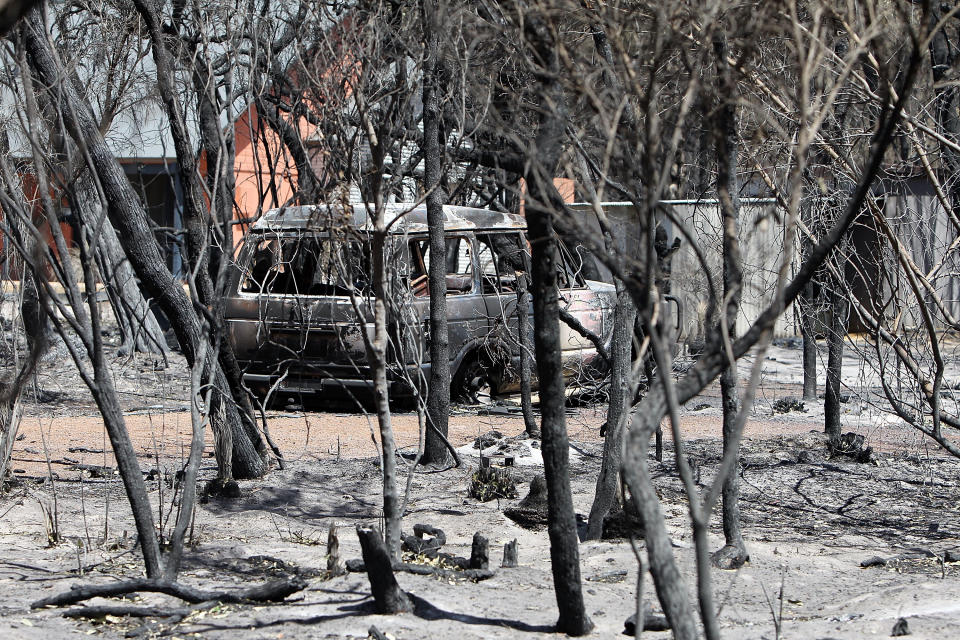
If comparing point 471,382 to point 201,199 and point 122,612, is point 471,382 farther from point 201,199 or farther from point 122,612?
point 122,612

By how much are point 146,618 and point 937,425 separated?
4446 mm

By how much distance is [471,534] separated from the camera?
6.22 meters

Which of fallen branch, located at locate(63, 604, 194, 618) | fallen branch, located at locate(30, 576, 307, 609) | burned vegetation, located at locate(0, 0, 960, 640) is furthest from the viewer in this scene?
fallen branch, located at locate(30, 576, 307, 609)

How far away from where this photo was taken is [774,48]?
6223mm

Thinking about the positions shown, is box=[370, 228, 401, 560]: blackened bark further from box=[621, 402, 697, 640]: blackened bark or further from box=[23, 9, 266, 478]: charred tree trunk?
box=[621, 402, 697, 640]: blackened bark

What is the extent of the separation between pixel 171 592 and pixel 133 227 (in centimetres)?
255

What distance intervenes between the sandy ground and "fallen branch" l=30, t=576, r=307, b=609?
2.8 inches

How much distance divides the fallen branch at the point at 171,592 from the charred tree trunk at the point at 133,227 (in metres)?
1.05

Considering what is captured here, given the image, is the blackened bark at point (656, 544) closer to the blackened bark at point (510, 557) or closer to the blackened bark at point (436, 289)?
the blackened bark at point (510, 557)

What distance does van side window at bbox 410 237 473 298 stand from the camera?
9758 mm

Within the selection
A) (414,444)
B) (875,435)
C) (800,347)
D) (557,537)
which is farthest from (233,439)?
(800,347)

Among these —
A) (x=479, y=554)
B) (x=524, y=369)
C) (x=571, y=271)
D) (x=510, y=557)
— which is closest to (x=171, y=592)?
(x=479, y=554)

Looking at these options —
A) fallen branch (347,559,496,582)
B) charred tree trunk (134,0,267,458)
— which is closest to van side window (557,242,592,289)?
charred tree trunk (134,0,267,458)

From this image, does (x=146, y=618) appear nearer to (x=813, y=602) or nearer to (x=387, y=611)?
(x=387, y=611)
